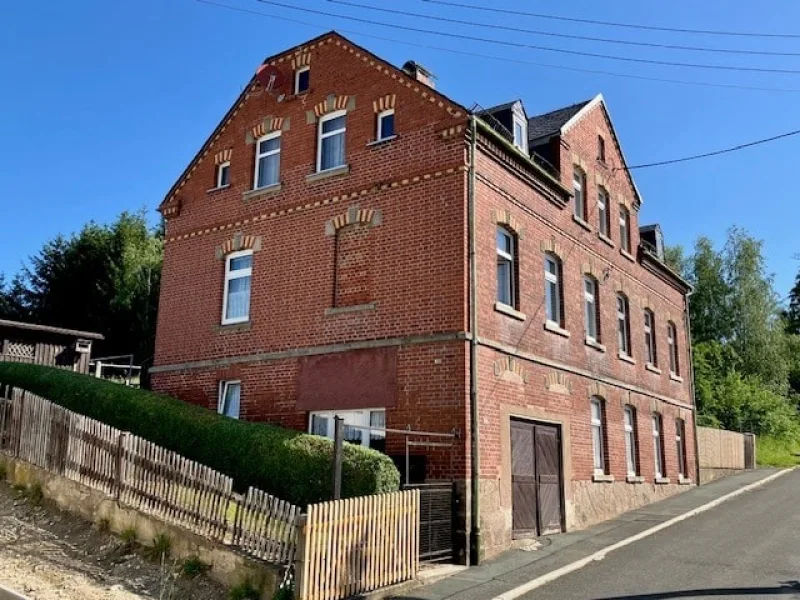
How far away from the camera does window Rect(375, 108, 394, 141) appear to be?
15.3 metres

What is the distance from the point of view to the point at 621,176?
71.6 ft

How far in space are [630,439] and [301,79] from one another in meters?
13.2

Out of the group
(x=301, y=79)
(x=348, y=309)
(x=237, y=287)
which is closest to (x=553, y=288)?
(x=348, y=309)

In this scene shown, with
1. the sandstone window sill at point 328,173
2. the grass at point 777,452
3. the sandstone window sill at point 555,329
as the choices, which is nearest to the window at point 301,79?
the sandstone window sill at point 328,173

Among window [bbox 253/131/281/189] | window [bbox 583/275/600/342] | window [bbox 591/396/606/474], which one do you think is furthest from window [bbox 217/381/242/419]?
window [bbox 583/275/600/342]

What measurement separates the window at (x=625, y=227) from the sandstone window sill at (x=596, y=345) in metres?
4.46

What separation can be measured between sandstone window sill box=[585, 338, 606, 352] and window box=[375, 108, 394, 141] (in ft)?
23.3

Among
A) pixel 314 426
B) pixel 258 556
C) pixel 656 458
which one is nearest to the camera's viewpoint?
pixel 258 556

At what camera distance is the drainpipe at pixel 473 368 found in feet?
39.3

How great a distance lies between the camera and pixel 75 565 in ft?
33.2

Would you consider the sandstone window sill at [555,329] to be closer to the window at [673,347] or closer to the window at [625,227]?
the window at [625,227]

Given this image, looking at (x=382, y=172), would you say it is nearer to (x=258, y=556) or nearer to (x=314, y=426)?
(x=314, y=426)

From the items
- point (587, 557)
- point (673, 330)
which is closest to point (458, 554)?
point (587, 557)

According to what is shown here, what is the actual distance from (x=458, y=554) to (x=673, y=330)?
1618cm
